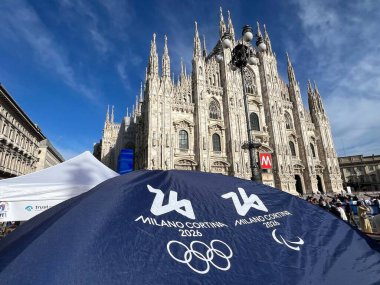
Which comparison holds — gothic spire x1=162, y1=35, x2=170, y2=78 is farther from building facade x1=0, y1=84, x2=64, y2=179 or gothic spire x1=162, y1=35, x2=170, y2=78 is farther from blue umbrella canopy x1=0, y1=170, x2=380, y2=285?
blue umbrella canopy x1=0, y1=170, x2=380, y2=285

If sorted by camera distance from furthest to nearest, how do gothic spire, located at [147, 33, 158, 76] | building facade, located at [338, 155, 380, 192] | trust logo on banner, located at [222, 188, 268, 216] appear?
building facade, located at [338, 155, 380, 192]
gothic spire, located at [147, 33, 158, 76]
trust logo on banner, located at [222, 188, 268, 216]

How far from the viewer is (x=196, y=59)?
2594 cm

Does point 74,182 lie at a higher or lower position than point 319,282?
higher

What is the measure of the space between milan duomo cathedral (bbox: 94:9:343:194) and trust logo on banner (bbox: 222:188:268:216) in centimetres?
1874

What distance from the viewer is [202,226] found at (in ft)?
4.25

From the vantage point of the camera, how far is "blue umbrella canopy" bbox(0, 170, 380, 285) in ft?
3.18

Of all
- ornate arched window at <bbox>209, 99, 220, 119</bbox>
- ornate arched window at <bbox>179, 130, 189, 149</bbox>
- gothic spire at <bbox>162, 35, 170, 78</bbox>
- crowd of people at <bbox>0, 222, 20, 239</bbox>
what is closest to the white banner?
crowd of people at <bbox>0, 222, 20, 239</bbox>

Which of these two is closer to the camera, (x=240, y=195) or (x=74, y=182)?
(x=240, y=195)

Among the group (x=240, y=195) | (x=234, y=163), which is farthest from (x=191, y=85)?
(x=240, y=195)

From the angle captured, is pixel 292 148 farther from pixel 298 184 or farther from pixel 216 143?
pixel 216 143

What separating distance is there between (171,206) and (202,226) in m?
0.23

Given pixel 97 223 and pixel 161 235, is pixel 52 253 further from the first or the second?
pixel 161 235

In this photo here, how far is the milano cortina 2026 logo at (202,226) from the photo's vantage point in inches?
42.9

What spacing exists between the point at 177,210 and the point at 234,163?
22.2 m
